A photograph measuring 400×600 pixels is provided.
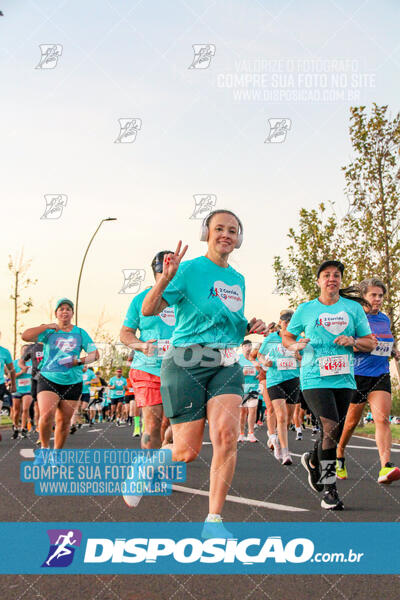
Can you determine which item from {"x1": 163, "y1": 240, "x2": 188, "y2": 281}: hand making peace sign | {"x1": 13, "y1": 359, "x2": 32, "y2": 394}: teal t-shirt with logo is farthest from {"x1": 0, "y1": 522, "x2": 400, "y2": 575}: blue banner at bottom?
{"x1": 13, "y1": 359, "x2": 32, "y2": 394}: teal t-shirt with logo

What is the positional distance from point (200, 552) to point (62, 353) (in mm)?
4451

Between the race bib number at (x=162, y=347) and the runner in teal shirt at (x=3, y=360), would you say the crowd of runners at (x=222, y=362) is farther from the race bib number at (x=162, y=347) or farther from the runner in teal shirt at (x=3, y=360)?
the runner in teal shirt at (x=3, y=360)

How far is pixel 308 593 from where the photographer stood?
3281 mm

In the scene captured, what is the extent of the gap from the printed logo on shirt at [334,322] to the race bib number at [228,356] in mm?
1921

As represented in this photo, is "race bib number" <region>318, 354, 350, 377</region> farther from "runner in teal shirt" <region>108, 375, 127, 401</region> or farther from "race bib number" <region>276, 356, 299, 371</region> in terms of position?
"runner in teal shirt" <region>108, 375, 127, 401</region>

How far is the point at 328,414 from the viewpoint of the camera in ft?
19.2

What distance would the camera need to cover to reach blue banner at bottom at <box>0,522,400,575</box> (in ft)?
12.1

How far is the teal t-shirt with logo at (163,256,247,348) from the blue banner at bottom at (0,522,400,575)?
1.16 m

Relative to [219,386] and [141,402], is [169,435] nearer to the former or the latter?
[141,402]

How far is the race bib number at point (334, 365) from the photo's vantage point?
593 cm

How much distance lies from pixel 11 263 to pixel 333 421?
2457 cm

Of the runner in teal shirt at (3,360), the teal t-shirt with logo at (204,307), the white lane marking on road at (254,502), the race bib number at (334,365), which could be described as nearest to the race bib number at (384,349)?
the race bib number at (334,365)

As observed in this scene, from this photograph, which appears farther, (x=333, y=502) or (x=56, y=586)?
(x=333, y=502)

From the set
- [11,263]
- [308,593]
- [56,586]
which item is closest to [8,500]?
[56,586]
